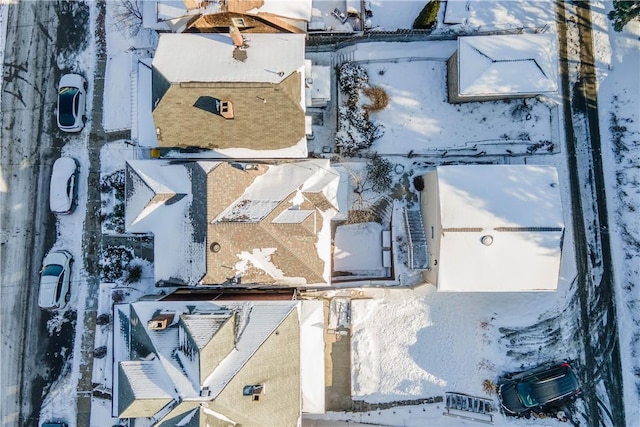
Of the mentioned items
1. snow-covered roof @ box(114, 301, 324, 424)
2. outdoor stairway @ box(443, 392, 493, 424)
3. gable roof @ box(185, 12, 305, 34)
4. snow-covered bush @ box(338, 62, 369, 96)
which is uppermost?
gable roof @ box(185, 12, 305, 34)

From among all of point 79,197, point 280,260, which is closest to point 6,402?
point 79,197

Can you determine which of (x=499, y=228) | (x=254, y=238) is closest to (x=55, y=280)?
(x=254, y=238)

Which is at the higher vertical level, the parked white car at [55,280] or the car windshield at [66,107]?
the car windshield at [66,107]

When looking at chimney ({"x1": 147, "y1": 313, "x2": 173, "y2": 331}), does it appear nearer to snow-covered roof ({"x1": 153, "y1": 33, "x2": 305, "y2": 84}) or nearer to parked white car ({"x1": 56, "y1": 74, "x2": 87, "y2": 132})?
snow-covered roof ({"x1": 153, "y1": 33, "x2": 305, "y2": 84})

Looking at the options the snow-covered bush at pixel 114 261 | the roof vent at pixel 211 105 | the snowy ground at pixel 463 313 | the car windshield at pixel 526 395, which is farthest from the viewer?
the snow-covered bush at pixel 114 261

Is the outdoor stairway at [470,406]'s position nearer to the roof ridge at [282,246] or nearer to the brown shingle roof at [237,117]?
the roof ridge at [282,246]

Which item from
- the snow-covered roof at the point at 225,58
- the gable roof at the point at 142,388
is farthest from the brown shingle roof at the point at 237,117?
the gable roof at the point at 142,388

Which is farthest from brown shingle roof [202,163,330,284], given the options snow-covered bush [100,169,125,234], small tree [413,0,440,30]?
small tree [413,0,440,30]
